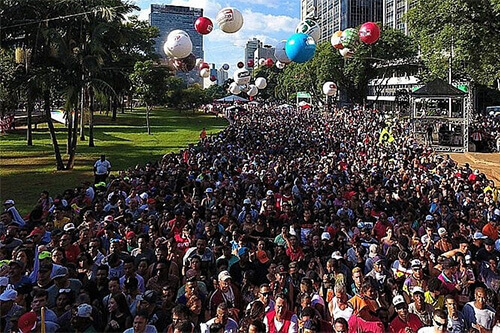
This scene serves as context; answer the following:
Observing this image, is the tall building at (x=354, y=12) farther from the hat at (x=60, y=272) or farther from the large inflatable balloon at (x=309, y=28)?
the hat at (x=60, y=272)

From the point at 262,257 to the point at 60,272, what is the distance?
8.50ft

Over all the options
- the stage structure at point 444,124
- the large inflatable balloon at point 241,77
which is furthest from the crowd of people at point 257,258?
the large inflatable balloon at point 241,77

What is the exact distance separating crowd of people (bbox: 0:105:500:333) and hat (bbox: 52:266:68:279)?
0.02m

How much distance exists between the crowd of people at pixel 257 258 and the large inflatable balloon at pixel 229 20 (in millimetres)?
7131

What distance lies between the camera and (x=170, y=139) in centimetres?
3106

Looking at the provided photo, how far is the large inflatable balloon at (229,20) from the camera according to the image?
17.0 metres

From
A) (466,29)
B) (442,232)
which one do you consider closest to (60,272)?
(442,232)

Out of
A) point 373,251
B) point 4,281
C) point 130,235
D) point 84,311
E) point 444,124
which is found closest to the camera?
point 84,311

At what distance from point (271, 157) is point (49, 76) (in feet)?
27.3

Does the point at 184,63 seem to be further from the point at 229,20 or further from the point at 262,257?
the point at 262,257

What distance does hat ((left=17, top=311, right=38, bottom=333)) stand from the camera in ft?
15.2

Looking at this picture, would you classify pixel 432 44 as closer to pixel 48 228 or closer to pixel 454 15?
pixel 454 15

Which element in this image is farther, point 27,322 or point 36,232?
point 36,232

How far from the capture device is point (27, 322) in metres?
4.68
